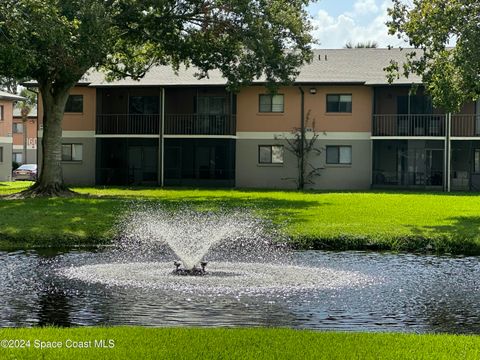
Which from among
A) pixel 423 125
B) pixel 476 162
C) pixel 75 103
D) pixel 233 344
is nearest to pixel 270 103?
pixel 423 125

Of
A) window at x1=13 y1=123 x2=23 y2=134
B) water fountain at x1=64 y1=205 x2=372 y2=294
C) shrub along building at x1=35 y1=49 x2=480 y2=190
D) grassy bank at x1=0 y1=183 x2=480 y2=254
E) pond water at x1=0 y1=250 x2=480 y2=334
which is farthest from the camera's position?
window at x1=13 y1=123 x2=23 y2=134

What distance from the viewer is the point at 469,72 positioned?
2494cm

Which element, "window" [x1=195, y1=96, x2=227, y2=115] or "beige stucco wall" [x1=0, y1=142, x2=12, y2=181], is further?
"beige stucco wall" [x1=0, y1=142, x2=12, y2=181]

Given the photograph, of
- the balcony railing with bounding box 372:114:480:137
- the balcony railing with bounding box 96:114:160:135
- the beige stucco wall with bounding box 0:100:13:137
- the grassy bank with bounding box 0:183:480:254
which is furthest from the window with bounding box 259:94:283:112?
the beige stucco wall with bounding box 0:100:13:137

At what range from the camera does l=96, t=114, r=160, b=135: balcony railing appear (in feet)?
147

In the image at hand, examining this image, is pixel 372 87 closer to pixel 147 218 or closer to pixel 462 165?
pixel 462 165

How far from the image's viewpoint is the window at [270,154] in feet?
145

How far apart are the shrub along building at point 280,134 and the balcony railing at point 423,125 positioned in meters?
0.05

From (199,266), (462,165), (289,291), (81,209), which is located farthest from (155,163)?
(289,291)

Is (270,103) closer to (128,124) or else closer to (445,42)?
(128,124)

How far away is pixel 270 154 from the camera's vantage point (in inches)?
1745

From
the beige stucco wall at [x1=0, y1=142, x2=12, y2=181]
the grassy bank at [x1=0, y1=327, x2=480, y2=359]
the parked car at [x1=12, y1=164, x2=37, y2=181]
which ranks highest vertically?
the beige stucco wall at [x1=0, y1=142, x2=12, y2=181]

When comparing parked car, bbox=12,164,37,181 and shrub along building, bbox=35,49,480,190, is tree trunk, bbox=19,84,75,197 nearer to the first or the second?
shrub along building, bbox=35,49,480,190

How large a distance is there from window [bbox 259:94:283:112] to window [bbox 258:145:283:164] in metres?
2.02
